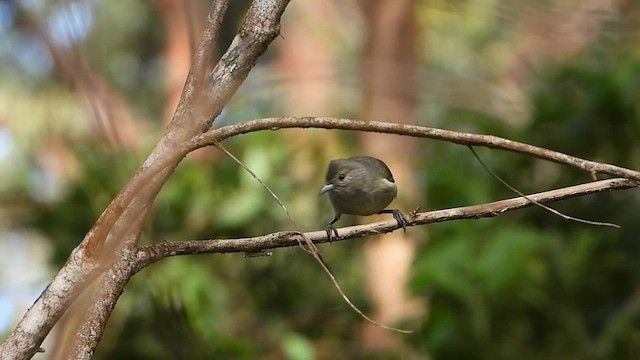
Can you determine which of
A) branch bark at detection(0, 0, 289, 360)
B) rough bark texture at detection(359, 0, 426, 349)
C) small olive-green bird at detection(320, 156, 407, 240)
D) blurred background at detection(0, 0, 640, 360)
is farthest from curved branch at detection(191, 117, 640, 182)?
rough bark texture at detection(359, 0, 426, 349)

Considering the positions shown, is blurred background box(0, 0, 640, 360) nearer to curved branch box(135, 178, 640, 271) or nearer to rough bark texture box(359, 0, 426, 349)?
rough bark texture box(359, 0, 426, 349)

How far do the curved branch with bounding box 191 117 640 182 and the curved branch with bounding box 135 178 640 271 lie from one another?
4 cm

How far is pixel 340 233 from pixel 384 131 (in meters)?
0.21

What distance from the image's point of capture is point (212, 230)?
3434 millimetres

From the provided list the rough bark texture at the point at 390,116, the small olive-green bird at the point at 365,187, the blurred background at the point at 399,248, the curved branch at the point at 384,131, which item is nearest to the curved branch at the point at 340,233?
the curved branch at the point at 384,131

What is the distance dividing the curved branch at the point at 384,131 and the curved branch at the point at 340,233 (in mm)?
35

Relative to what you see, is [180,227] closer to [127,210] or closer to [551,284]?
[551,284]

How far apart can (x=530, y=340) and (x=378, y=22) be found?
2148mm

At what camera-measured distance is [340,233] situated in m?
1.34

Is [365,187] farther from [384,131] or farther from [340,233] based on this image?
[384,131]

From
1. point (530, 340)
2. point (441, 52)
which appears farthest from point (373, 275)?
point (441, 52)

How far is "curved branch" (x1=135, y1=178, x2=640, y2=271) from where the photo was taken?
1221mm

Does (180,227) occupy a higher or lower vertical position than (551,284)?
higher

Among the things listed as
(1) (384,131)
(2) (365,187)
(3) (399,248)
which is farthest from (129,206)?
(3) (399,248)
